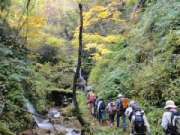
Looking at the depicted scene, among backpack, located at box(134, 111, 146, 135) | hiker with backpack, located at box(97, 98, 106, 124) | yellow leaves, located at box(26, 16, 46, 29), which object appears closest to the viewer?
backpack, located at box(134, 111, 146, 135)

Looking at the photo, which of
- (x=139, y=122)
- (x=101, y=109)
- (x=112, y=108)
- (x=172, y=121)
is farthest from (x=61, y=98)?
(x=172, y=121)

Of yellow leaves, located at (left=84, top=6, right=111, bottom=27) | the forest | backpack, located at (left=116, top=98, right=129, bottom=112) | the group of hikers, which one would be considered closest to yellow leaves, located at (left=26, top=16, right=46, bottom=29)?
the forest

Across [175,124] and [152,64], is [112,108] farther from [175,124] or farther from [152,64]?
[175,124]

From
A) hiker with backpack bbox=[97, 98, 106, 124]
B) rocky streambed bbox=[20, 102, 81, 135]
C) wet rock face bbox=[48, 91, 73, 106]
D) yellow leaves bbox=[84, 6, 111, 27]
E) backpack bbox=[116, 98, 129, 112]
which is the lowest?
wet rock face bbox=[48, 91, 73, 106]

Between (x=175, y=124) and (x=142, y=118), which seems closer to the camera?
(x=175, y=124)

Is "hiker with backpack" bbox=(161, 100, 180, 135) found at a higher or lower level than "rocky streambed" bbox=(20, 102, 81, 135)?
higher

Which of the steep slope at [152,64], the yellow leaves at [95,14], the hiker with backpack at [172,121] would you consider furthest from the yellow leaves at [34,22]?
the hiker with backpack at [172,121]

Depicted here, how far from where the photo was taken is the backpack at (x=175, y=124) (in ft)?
29.7

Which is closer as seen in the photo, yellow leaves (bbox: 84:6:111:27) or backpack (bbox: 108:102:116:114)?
backpack (bbox: 108:102:116:114)

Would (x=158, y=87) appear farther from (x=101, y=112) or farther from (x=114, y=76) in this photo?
(x=114, y=76)

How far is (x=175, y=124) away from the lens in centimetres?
909

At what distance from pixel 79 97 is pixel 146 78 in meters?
15.9

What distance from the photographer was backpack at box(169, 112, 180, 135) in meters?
9.06

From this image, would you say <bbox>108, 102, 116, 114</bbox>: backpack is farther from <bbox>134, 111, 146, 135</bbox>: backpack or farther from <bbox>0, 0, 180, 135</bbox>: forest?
<bbox>134, 111, 146, 135</bbox>: backpack
